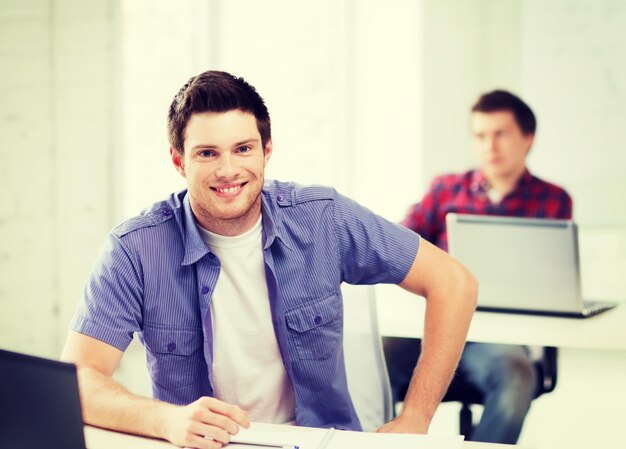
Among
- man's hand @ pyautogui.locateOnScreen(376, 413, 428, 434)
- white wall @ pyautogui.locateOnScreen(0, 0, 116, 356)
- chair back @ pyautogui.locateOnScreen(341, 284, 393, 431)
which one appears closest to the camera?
man's hand @ pyautogui.locateOnScreen(376, 413, 428, 434)

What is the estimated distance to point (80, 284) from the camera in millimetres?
3441

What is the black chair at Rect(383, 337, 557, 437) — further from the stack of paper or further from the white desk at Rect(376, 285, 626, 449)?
the stack of paper

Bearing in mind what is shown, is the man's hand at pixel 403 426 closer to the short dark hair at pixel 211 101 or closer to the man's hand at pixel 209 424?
the man's hand at pixel 209 424

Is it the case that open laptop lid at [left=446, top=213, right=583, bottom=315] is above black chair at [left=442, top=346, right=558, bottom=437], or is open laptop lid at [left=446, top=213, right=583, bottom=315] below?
above

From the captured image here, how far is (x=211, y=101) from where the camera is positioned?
1.60m

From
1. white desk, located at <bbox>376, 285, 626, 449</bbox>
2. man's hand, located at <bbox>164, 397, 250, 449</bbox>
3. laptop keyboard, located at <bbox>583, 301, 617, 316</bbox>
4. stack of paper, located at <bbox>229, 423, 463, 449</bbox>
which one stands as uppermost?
man's hand, located at <bbox>164, 397, 250, 449</bbox>

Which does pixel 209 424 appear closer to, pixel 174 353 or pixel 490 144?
pixel 174 353

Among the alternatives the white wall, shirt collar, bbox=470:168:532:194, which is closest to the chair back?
shirt collar, bbox=470:168:532:194

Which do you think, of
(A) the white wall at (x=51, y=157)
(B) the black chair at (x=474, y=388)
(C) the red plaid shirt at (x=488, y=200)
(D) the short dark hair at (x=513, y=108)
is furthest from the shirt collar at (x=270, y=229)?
(D) the short dark hair at (x=513, y=108)

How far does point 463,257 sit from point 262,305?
2.96ft

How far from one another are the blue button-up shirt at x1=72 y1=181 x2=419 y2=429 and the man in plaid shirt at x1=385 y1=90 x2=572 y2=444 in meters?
0.76

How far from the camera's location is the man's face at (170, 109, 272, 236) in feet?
5.26

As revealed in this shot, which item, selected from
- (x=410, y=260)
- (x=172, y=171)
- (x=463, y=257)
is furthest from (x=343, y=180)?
(x=410, y=260)

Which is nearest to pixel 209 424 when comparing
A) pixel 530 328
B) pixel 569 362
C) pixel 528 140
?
pixel 530 328
